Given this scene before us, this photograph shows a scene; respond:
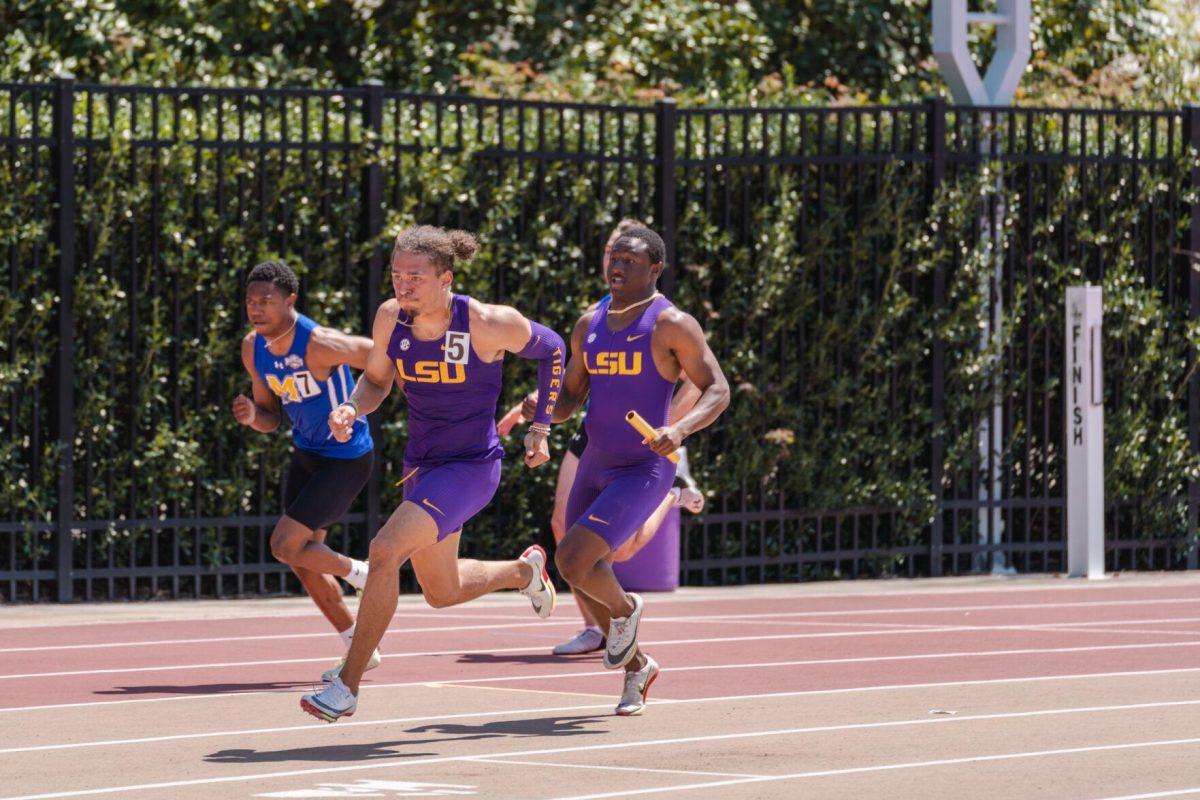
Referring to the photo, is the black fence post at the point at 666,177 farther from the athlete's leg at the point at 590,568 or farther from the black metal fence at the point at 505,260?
the athlete's leg at the point at 590,568

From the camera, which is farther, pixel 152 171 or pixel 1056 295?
pixel 1056 295

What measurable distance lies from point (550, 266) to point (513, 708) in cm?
646

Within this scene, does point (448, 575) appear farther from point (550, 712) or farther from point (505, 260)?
point (505, 260)


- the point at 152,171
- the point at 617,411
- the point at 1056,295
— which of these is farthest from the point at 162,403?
the point at 1056,295

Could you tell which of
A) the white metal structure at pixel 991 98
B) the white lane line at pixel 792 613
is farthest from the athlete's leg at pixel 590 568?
the white metal structure at pixel 991 98

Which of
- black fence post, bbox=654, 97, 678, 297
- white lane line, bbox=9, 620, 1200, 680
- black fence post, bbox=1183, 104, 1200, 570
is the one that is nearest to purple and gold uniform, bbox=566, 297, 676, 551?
white lane line, bbox=9, 620, 1200, 680

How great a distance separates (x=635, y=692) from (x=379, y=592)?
1.17 metres

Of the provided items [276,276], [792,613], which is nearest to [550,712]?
[276,276]

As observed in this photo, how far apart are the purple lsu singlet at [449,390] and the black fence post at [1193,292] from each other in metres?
9.54

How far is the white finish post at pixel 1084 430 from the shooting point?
17453 millimetres

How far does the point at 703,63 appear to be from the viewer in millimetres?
23062

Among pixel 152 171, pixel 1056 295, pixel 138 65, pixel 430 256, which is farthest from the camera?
pixel 138 65

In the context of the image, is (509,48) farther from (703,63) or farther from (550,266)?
(550,266)

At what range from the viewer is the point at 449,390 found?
10.0m
